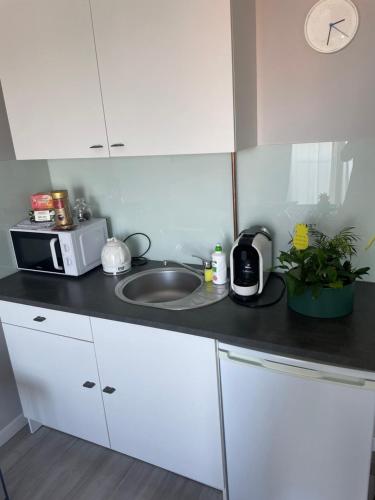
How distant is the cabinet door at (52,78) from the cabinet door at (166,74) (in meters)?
0.08

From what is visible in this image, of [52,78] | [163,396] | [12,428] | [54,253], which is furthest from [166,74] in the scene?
[12,428]

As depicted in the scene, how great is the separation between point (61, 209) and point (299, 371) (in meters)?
1.38

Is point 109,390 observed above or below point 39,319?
below

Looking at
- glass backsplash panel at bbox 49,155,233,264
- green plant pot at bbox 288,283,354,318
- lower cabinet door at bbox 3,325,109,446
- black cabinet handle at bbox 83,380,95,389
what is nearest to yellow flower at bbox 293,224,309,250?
green plant pot at bbox 288,283,354,318

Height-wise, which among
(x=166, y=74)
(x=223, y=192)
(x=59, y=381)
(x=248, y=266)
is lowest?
(x=59, y=381)

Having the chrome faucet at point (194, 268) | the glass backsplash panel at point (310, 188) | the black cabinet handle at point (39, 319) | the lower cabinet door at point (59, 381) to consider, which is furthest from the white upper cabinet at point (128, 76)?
the lower cabinet door at point (59, 381)

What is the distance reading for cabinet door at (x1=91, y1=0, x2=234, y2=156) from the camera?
1362 mm

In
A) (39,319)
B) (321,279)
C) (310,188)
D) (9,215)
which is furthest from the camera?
(9,215)

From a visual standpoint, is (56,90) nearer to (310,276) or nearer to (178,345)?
(178,345)

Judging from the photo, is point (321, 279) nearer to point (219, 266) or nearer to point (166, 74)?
point (219, 266)

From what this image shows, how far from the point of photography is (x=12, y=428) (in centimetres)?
219

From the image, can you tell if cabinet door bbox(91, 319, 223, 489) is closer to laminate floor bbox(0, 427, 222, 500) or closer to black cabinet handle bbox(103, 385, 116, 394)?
black cabinet handle bbox(103, 385, 116, 394)

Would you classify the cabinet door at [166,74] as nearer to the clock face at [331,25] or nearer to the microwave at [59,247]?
the clock face at [331,25]

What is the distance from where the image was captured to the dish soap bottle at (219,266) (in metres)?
1.75
